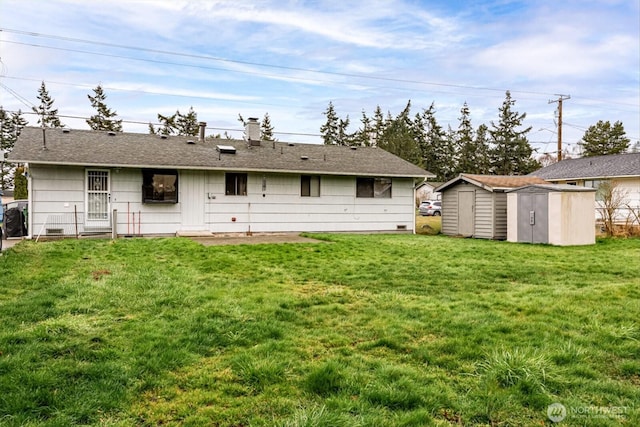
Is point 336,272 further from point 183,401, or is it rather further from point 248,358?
point 183,401

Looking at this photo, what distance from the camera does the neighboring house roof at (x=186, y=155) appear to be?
13109 mm

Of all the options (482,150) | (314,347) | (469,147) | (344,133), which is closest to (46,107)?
(344,133)

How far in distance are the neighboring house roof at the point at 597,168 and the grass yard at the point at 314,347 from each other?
1859 cm

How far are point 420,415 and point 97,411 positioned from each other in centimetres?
189

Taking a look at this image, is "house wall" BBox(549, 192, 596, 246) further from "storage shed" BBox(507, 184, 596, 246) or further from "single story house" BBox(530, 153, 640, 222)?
"single story house" BBox(530, 153, 640, 222)

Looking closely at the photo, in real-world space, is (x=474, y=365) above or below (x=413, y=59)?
below

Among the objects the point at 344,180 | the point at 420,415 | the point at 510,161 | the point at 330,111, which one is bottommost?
the point at 420,415

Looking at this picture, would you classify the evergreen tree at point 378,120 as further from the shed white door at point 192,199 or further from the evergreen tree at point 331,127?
the shed white door at point 192,199

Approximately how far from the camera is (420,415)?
8.41 ft

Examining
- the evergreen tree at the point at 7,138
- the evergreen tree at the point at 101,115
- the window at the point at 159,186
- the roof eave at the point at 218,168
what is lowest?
the window at the point at 159,186

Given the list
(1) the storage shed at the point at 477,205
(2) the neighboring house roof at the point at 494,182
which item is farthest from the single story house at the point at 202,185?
(2) the neighboring house roof at the point at 494,182

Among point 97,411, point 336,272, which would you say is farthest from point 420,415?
point 336,272

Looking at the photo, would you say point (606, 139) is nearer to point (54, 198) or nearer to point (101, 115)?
point (54, 198)

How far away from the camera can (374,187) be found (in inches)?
677
